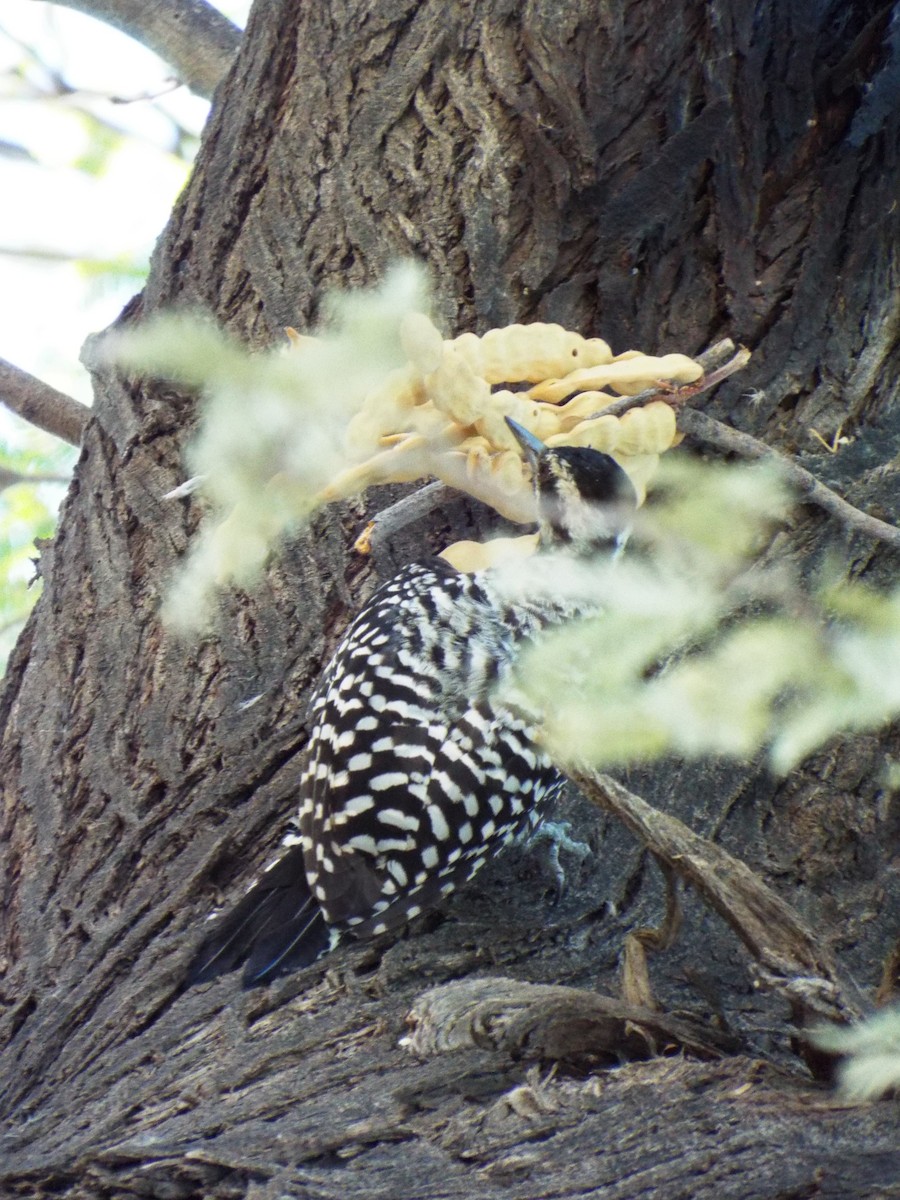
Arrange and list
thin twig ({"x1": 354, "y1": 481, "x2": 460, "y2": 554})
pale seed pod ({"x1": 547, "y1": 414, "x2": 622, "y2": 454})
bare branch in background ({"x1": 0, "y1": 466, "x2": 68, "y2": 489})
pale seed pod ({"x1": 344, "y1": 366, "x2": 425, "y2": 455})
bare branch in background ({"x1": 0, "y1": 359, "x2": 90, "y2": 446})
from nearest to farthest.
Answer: pale seed pod ({"x1": 344, "y1": 366, "x2": 425, "y2": 455})
pale seed pod ({"x1": 547, "y1": 414, "x2": 622, "y2": 454})
thin twig ({"x1": 354, "y1": 481, "x2": 460, "y2": 554})
bare branch in background ({"x1": 0, "y1": 359, "x2": 90, "y2": 446})
bare branch in background ({"x1": 0, "y1": 466, "x2": 68, "y2": 489})

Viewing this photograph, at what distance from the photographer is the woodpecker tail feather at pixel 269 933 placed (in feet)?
3.69

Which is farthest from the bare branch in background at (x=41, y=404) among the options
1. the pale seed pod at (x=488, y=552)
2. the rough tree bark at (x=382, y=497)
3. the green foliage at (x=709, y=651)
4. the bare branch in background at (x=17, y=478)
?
the green foliage at (x=709, y=651)

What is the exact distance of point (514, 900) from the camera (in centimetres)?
121

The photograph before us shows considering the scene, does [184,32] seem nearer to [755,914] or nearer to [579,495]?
[579,495]

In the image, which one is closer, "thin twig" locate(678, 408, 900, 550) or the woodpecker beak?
the woodpecker beak

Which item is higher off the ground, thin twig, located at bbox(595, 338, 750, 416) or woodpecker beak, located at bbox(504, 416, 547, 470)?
thin twig, located at bbox(595, 338, 750, 416)

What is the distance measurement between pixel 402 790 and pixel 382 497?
1.23ft

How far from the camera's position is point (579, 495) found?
0.92 metres

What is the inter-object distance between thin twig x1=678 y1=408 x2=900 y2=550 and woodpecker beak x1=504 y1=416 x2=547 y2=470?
0.21 metres

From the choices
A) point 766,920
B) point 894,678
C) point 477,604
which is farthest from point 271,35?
point 766,920

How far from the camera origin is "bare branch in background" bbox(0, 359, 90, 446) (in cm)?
192

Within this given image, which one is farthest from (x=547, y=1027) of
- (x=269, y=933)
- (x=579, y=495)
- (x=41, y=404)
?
(x=41, y=404)

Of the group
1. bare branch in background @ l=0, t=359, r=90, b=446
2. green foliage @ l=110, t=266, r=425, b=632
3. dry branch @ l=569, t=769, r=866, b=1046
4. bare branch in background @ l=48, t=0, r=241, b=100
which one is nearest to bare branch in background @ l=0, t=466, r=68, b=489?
bare branch in background @ l=0, t=359, r=90, b=446

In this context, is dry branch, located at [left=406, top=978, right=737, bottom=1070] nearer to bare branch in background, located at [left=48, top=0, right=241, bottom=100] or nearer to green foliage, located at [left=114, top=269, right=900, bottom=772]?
green foliage, located at [left=114, top=269, right=900, bottom=772]
